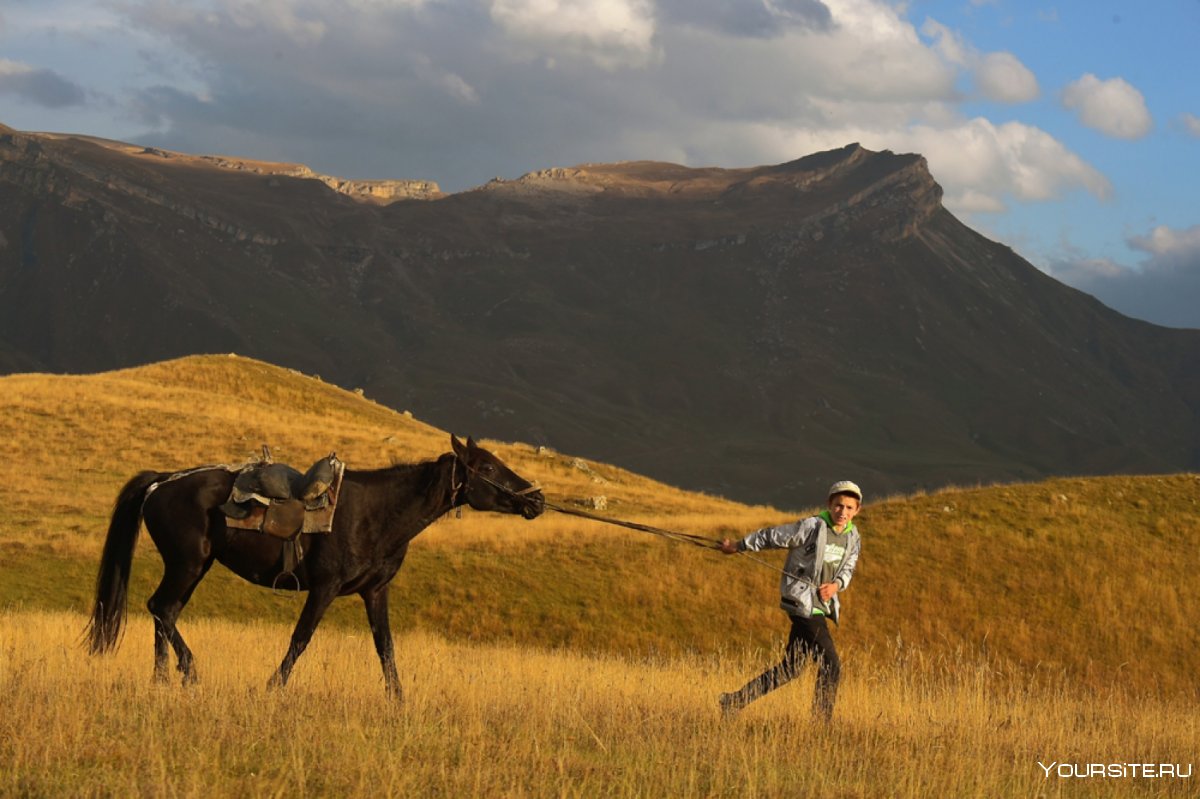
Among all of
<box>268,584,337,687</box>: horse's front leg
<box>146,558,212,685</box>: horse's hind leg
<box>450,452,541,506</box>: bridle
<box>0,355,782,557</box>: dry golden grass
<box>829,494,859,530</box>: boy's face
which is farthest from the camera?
<box>0,355,782,557</box>: dry golden grass

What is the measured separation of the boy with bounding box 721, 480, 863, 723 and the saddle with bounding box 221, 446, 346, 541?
422 cm

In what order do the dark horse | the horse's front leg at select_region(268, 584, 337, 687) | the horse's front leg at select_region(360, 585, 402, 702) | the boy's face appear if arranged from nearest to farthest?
the boy's face → the horse's front leg at select_region(268, 584, 337, 687) → the horse's front leg at select_region(360, 585, 402, 702) → the dark horse

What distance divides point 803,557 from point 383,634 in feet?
14.1

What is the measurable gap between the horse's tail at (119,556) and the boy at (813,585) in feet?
22.3

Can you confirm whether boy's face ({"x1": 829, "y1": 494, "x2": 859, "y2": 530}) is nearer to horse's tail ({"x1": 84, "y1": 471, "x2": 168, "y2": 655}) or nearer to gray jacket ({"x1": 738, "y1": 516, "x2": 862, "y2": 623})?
gray jacket ({"x1": 738, "y1": 516, "x2": 862, "y2": 623})

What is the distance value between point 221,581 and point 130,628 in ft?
27.6

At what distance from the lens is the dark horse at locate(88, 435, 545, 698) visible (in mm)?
12570

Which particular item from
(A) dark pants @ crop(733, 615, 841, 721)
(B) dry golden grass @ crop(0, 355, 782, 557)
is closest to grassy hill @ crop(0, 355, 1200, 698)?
(B) dry golden grass @ crop(0, 355, 782, 557)

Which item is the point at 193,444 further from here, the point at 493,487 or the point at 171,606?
the point at 493,487

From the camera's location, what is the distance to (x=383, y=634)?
12469mm

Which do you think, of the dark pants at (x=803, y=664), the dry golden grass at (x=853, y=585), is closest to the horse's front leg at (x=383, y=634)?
the dark pants at (x=803, y=664)

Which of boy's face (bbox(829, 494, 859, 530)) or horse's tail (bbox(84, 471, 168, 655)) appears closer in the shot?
boy's face (bbox(829, 494, 859, 530))

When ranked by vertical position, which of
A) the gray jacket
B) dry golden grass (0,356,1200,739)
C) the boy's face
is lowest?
dry golden grass (0,356,1200,739)

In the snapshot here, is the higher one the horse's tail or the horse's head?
the horse's head
